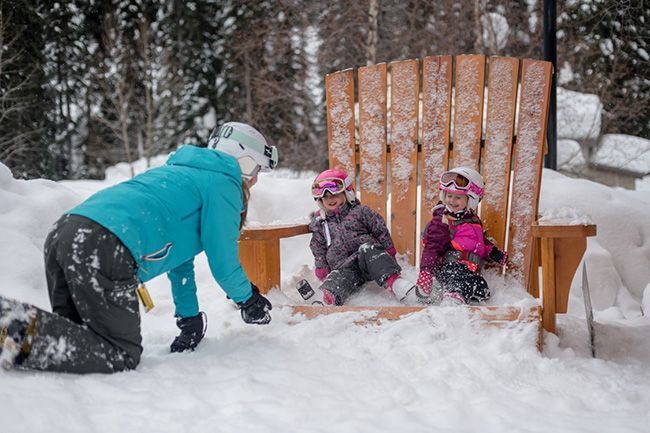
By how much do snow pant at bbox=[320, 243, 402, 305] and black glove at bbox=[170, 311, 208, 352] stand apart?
0.79m

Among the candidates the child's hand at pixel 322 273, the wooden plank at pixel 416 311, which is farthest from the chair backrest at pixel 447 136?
the wooden plank at pixel 416 311

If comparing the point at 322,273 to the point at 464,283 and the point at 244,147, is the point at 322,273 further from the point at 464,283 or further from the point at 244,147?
the point at 244,147

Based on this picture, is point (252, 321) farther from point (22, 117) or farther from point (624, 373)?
point (22, 117)

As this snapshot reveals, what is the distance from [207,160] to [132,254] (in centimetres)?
48

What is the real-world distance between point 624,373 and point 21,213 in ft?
11.0

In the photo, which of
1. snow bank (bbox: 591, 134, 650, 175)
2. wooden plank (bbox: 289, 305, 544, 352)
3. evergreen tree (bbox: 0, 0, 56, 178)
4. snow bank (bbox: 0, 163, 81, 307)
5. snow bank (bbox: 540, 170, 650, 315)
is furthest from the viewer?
evergreen tree (bbox: 0, 0, 56, 178)

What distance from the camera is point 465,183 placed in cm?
310

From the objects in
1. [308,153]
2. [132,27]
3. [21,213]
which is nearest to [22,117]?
[132,27]

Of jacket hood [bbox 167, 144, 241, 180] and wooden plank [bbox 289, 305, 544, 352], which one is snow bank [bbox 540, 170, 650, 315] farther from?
jacket hood [bbox 167, 144, 241, 180]

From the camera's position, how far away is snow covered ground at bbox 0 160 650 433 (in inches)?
62.9

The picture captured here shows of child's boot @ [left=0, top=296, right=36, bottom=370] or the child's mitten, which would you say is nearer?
child's boot @ [left=0, top=296, right=36, bottom=370]

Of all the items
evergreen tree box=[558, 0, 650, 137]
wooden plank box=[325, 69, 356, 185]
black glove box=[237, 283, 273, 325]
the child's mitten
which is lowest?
black glove box=[237, 283, 273, 325]

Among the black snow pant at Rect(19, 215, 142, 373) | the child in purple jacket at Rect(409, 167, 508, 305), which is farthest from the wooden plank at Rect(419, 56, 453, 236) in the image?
the black snow pant at Rect(19, 215, 142, 373)

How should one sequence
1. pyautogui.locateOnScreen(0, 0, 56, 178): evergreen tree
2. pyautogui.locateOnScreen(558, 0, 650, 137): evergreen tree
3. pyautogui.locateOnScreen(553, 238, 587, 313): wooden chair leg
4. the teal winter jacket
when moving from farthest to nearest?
pyautogui.locateOnScreen(0, 0, 56, 178): evergreen tree
pyautogui.locateOnScreen(558, 0, 650, 137): evergreen tree
pyautogui.locateOnScreen(553, 238, 587, 313): wooden chair leg
the teal winter jacket
